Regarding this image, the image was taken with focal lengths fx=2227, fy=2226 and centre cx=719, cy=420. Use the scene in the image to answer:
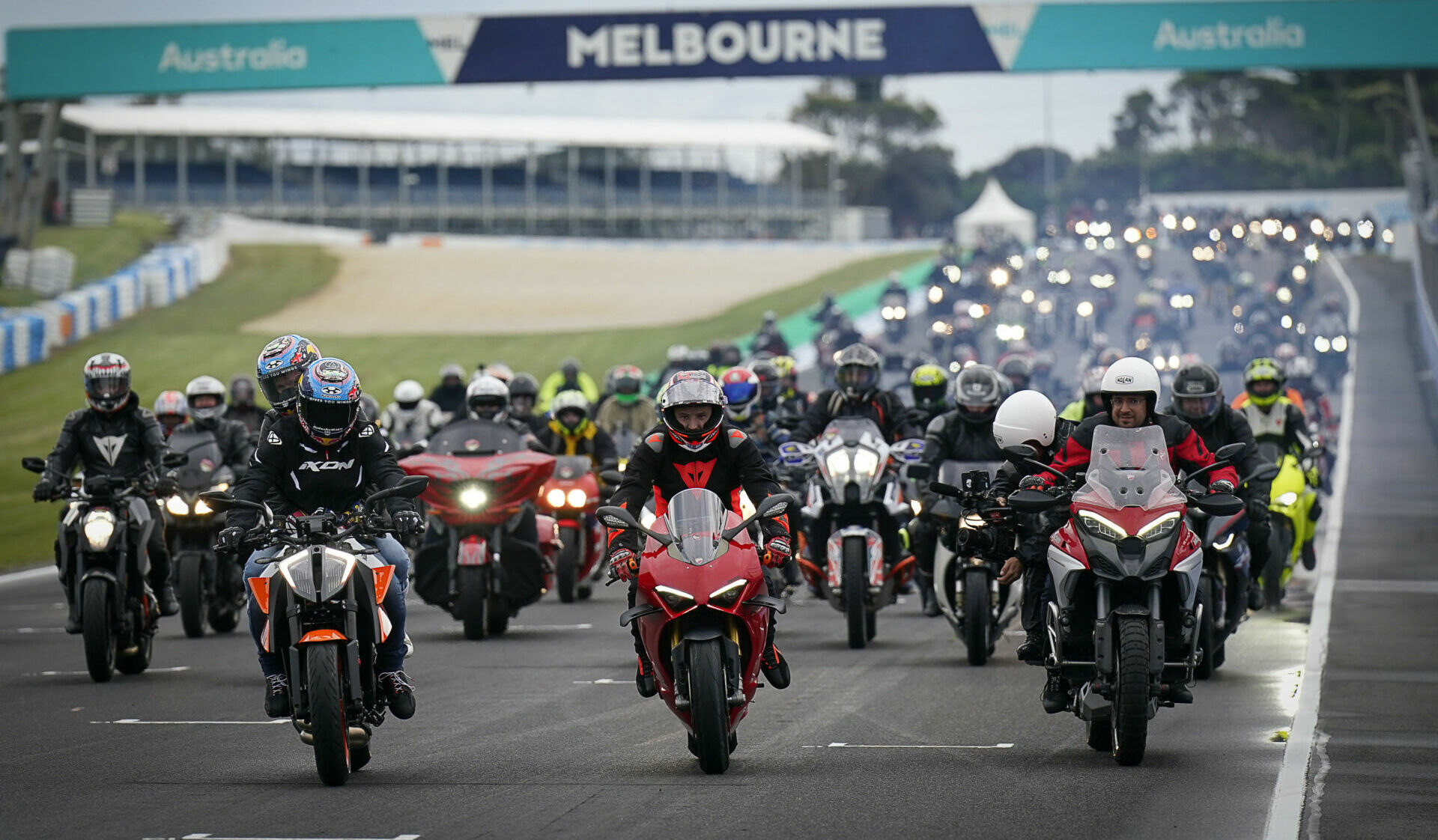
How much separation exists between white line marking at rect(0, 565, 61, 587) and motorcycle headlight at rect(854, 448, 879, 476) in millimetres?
9459

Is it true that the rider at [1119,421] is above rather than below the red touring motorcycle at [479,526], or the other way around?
above

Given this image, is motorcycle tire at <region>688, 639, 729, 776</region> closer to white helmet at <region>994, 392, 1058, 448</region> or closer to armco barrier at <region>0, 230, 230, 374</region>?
white helmet at <region>994, 392, 1058, 448</region>

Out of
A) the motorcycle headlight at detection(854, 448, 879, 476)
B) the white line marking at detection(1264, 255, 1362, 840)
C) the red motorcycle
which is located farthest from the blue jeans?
the red motorcycle

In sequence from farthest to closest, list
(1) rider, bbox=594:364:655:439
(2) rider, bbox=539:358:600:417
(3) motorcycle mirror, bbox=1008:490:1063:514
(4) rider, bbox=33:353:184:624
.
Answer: (2) rider, bbox=539:358:600:417 < (1) rider, bbox=594:364:655:439 < (4) rider, bbox=33:353:184:624 < (3) motorcycle mirror, bbox=1008:490:1063:514

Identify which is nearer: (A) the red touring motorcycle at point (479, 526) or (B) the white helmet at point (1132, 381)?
(B) the white helmet at point (1132, 381)

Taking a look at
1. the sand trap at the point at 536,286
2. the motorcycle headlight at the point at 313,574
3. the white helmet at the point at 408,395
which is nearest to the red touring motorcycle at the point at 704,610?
the motorcycle headlight at the point at 313,574

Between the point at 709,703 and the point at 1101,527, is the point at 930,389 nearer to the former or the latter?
the point at 1101,527

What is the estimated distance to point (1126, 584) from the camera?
9.58 metres

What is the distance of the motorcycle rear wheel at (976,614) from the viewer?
13.3m

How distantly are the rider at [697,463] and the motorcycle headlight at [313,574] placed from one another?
1271mm

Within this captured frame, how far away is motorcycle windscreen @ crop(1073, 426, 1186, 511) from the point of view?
9.57 meters

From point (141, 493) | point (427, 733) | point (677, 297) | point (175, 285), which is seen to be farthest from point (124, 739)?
point (677, 297)

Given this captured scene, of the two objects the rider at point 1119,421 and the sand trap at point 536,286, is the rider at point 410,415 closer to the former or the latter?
the rider at point 1119,421

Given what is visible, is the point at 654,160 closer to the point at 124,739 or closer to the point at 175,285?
the point at 175,285
